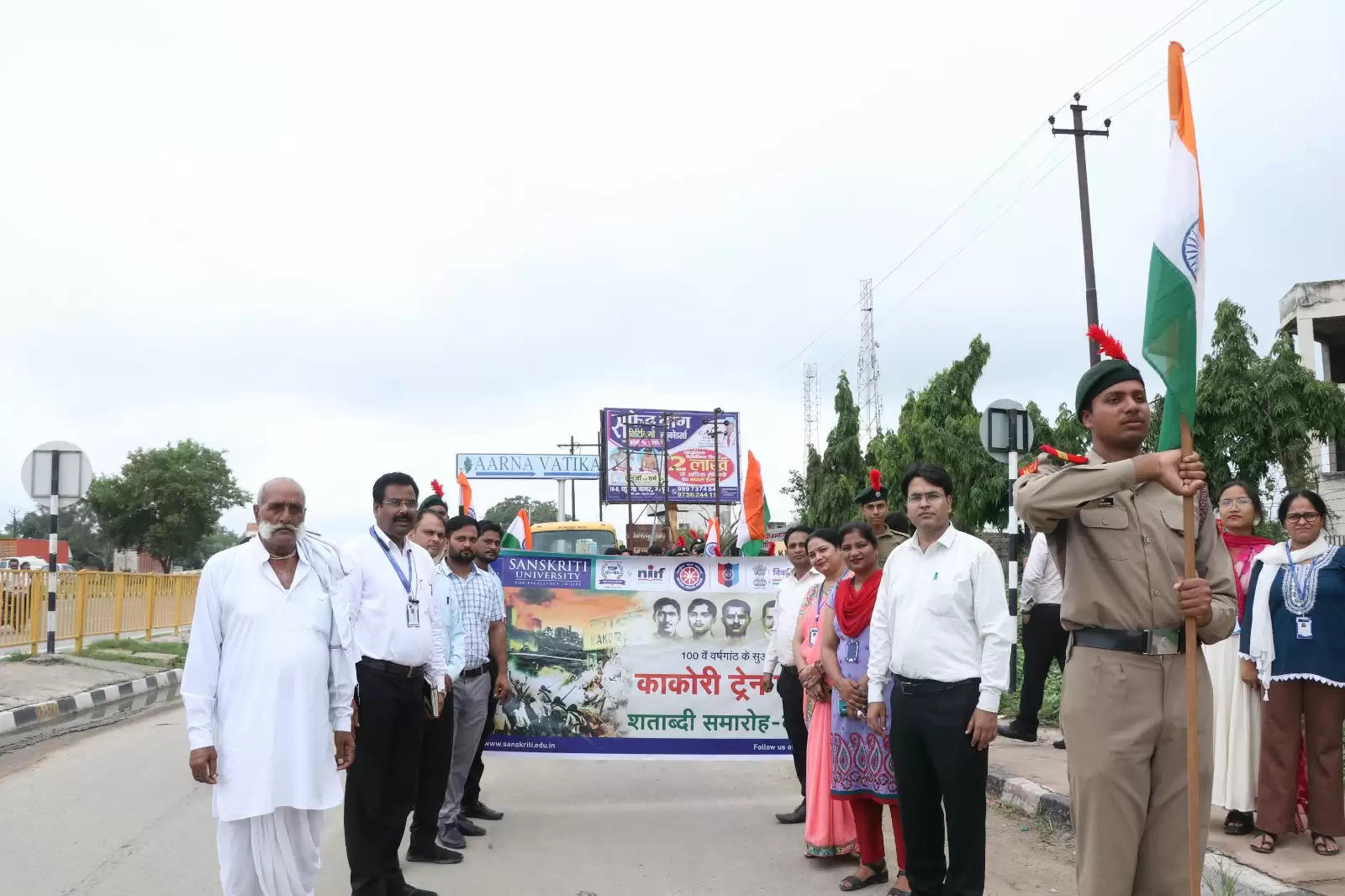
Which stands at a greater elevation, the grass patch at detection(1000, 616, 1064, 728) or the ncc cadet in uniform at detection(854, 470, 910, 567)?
the ncc cadet in uniform at detection(854, 470, 910, 567)

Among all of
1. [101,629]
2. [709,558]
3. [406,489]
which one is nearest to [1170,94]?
[406,489]

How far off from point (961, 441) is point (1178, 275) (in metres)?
21.7

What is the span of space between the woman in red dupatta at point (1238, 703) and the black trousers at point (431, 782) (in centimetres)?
423

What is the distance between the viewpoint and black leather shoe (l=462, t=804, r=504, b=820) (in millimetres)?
6992

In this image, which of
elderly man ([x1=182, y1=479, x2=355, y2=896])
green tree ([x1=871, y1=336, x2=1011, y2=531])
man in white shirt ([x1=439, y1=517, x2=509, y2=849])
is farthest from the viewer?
green tree ([x1=871, y1=336, x2=1011, y2=531])

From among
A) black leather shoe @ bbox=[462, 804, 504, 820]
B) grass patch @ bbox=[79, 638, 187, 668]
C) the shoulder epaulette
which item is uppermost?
the shoulder epaulette

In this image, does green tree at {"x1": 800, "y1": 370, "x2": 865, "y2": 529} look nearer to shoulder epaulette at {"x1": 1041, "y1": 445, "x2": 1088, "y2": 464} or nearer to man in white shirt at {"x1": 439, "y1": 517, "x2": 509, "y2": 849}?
man in white shirt at {"x1": 439, "y1": 517, "x2": 509, "y2": 849}

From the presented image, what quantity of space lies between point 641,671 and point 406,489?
3.07 metres

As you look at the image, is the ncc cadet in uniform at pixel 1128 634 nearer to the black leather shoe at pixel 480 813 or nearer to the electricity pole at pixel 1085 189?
the black leather shoe at pixel 480 813

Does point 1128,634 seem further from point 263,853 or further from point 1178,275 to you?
point 263,853

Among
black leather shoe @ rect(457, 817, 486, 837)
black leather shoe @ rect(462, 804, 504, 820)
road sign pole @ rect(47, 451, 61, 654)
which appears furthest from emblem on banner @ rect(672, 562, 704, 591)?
road sign pole @ rect(47, 451, 61, 654)

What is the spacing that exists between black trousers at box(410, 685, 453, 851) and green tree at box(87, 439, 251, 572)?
4366cm

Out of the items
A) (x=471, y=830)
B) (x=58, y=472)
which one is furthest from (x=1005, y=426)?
(x=58, y=472)

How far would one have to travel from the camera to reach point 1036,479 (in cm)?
347
